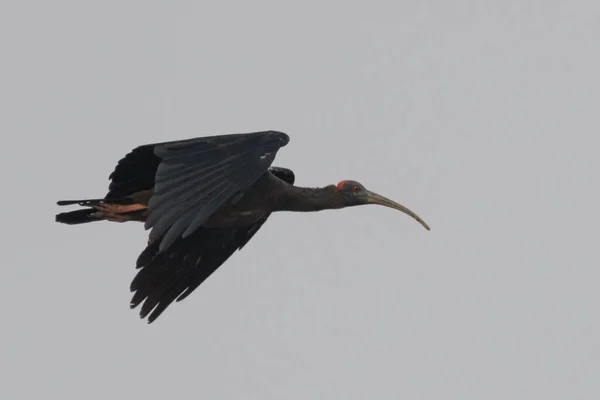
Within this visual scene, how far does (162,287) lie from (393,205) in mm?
3369

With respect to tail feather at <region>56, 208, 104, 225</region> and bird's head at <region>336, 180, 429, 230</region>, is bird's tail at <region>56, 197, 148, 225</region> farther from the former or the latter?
→ bird's head at <region>336, 180, 429, 230</region>

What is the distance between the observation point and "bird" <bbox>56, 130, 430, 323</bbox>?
61.6 feet

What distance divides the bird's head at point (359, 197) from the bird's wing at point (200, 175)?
2.54 meters

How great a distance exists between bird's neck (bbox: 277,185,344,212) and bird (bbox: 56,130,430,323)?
0.04ft

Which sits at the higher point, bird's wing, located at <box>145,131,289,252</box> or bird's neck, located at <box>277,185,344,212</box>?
bird's neck, located at <box>277,185,344,212</box>

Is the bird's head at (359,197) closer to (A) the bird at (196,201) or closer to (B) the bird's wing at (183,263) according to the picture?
(A) the bird at (196,201)

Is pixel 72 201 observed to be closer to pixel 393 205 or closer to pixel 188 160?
pixel 188 160

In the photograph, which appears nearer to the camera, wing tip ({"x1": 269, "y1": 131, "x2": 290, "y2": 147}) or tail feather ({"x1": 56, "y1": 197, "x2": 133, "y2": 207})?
wing tip ({"x1": 269, "y1": 131, "x2": 290, "y2": 147})

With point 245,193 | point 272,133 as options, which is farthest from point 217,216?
point 272,133

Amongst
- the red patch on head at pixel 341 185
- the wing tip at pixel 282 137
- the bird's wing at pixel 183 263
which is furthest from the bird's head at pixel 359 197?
the wing tip at pixel 282 137

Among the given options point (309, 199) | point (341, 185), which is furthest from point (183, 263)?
point (341, 185)

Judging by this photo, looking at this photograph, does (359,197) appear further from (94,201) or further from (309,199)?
(94,201)

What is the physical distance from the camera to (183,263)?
22203 mm

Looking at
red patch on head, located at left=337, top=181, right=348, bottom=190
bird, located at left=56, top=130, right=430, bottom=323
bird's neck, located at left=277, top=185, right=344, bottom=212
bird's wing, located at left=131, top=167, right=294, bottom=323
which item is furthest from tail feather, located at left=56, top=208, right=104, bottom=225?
red patch on head, located at left=337, top=181, right=348, bottom=190
